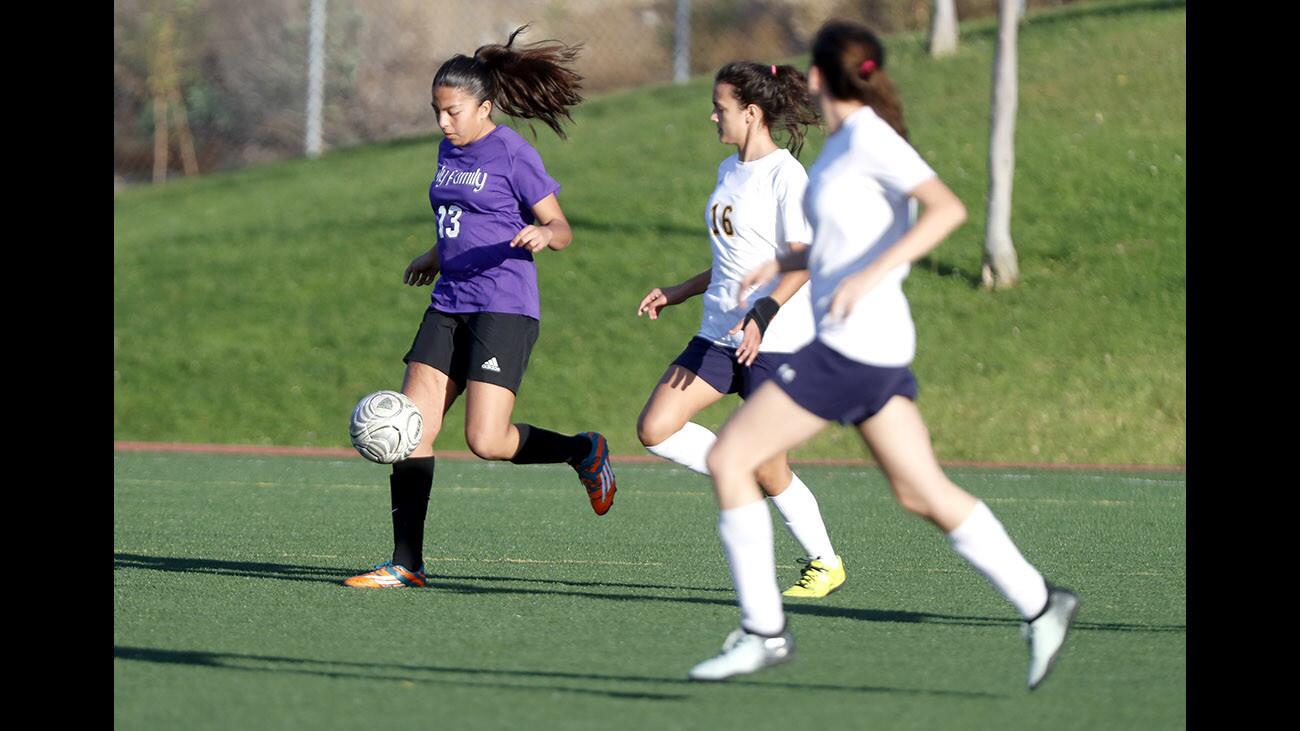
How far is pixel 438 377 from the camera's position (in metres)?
7.83

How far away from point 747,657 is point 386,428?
276cm

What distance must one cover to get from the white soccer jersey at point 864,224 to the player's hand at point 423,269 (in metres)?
3.18

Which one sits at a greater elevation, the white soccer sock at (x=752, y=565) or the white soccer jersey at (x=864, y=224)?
the white soccer jersey at (x=864, y=224)

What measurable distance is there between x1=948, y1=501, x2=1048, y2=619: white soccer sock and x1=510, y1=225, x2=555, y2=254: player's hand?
104 inches

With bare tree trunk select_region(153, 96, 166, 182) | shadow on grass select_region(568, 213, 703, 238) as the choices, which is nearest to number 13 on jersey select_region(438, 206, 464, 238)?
shadow on grass select_region(568, 213, 703, 238)

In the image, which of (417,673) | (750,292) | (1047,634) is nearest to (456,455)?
(750,292)

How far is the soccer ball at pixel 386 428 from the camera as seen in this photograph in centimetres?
754

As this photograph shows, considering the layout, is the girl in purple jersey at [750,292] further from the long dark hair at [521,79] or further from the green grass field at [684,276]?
the green grass field at [684,276]

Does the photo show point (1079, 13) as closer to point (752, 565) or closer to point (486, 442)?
point (486, 442)

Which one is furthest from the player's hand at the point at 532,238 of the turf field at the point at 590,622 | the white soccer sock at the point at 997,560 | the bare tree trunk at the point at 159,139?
the bare tree trunk at the point at 159,139

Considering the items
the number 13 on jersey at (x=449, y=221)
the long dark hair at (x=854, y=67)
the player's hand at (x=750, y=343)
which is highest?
the long dark hair at (x=854, y=67)
